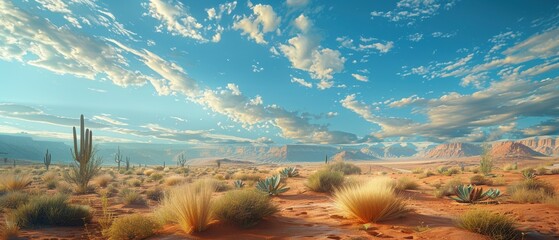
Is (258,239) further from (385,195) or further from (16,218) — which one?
Answer: (16,218)

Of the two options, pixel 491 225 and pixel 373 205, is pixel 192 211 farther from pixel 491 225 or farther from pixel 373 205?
pixel 491 225

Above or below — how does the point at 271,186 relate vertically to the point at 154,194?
above

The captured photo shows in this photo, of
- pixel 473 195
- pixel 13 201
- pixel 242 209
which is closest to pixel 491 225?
pixel 242 209

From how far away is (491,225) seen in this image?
16.5ft

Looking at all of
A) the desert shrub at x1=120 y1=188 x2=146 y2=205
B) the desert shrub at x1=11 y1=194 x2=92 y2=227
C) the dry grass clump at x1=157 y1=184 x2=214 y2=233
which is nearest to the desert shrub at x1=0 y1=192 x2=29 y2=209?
the desert shrub at x1=11 y1=194 x2=92 y2=227

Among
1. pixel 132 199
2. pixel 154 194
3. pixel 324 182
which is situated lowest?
pixel 154 194

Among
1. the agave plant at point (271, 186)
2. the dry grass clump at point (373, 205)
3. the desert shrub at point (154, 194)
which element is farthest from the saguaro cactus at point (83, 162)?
the dry grass clump at point (373, 205)

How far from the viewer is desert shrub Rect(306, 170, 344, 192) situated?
41.0ft

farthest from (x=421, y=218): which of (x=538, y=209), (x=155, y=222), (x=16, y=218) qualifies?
(x=16, y=218)

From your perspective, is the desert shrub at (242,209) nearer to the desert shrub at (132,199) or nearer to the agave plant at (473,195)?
the agave plant at (473,195)

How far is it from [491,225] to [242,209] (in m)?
4.55

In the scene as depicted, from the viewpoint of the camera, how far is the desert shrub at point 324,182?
1251 centimetres

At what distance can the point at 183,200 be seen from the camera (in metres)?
5.86

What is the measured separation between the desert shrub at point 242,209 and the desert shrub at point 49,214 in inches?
167
